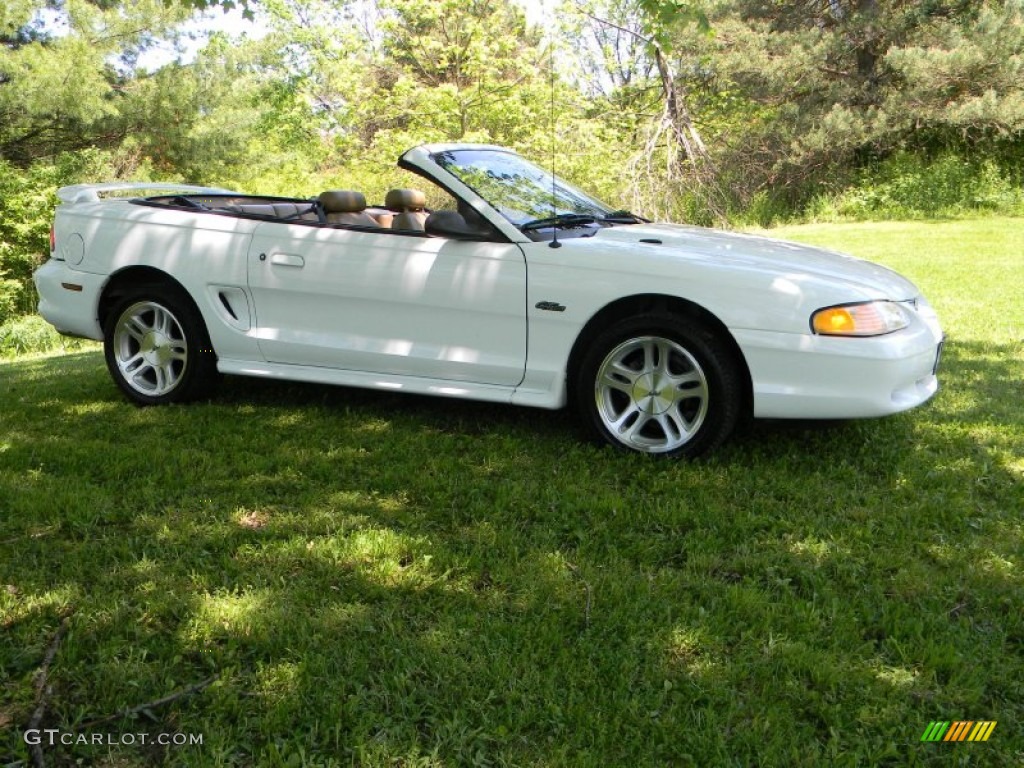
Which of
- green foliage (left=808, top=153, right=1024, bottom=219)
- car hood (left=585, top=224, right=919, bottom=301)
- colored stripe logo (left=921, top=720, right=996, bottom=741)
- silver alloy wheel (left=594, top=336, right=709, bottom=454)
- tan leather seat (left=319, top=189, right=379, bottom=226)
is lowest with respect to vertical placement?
colored stripe logo (left=921, top=720, right=996, bottom=741)

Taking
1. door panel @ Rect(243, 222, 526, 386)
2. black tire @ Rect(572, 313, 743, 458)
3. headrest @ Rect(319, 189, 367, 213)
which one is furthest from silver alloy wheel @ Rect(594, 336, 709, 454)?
headrest @ Rect(319, 189, 367, 213)

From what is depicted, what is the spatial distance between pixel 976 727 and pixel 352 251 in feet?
11.7

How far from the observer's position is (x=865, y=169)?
70.1 feet

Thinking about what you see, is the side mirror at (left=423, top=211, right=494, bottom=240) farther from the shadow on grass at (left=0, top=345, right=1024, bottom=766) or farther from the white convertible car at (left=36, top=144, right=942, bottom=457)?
the shadow on grass at (left=0, top=345, right=1024, bottom=766)

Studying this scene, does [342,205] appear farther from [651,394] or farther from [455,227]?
[651,394]

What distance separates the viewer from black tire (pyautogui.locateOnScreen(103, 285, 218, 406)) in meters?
5.27

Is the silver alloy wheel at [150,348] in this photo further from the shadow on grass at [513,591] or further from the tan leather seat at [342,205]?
the tan leather seat at [342,205]

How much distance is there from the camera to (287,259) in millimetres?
4965

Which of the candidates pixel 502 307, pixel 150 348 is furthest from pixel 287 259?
pixel 502 307

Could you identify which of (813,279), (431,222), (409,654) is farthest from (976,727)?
(431,222)

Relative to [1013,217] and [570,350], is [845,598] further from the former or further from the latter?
[1013,217]

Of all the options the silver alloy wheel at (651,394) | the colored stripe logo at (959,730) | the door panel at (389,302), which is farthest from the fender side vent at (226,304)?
the colored stripe logo at (959,730)

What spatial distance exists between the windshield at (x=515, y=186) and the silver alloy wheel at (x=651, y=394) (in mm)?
932

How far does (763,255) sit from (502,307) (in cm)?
130
